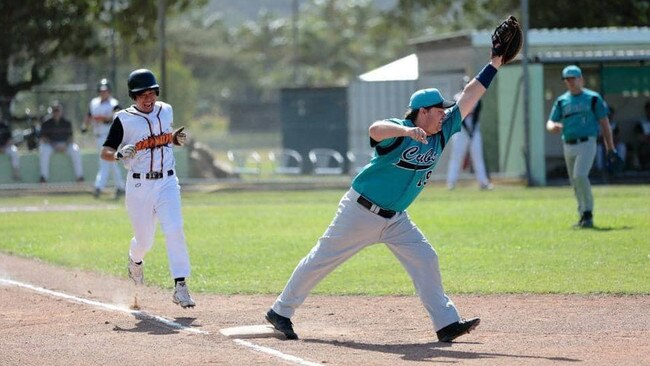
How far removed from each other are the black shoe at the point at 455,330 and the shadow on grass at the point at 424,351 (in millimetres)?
62

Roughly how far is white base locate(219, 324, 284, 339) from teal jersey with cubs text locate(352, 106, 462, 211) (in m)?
1.28

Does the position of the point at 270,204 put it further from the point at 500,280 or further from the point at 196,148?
the point at 500,280

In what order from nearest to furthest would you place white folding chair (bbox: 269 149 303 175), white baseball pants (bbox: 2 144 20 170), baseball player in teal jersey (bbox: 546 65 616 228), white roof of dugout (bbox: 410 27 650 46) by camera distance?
baseball player in teal jersey (bbox: 546 65 616 228)
white baseball pants (bbox: 2 144 20 170)
white roof of dugout (bbox: 410 27 650 46)
white folding chair (bbox: 269 149 303 175)

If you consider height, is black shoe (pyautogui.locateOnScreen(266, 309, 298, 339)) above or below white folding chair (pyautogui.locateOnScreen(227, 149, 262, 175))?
above

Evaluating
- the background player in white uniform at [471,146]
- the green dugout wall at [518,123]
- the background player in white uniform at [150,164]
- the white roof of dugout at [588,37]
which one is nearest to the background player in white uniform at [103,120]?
the background player in white uniform at [471,146]

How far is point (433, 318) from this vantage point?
30.5ft

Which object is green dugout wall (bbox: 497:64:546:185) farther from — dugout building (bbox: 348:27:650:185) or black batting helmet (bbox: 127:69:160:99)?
black batting helmet (bbox: 127:69:160:99)

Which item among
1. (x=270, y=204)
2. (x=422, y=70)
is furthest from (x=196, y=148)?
(x=270, y=204)

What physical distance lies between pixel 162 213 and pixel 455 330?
297cm

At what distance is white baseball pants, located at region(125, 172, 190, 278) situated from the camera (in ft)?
35.5

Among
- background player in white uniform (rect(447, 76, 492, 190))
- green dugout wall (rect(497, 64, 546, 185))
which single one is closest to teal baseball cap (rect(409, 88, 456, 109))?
background player in white uniform (rect(447, 76, 492, 190))

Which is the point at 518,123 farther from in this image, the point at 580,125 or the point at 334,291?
the point at 334,291

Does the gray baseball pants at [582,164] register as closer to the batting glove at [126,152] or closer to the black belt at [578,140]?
the black belt at [578,140]

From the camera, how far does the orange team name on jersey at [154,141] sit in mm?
10898
